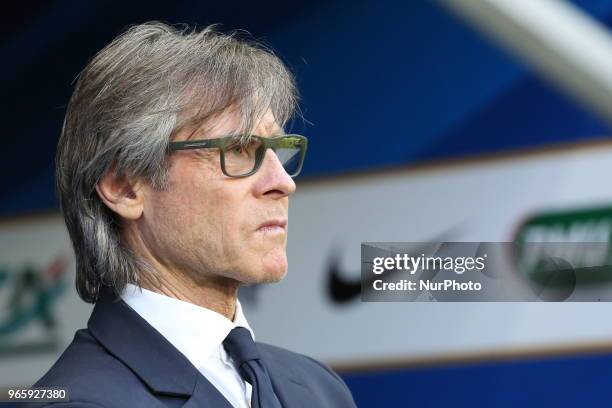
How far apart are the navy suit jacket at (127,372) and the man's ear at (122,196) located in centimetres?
11

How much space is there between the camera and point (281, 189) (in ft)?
4.02

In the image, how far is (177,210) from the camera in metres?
1.25

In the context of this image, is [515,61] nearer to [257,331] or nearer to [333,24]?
[333,24]

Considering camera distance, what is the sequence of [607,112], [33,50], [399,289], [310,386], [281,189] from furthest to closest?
[33,50] → [399,289] → [310,386] → [281,189] → [607,112]

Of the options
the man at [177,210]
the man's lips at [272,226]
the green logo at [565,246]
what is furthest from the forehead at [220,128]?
the green logo at [565,246]

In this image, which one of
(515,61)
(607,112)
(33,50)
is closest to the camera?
(607,112)

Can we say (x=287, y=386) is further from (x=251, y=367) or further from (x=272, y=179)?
(x=272, y=179)

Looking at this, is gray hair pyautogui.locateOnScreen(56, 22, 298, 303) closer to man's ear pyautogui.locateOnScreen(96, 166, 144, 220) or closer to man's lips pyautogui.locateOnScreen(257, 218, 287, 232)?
man's ear pyautogui.locateOnScreen(96, 166, 144, 220)

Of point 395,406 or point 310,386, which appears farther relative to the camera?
point 395,406

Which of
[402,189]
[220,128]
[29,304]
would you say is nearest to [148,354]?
[220,128]

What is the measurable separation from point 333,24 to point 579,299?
905 millimetres

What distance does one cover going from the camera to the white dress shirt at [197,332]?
47.6 inches

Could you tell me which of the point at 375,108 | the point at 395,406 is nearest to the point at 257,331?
the point at 395,406

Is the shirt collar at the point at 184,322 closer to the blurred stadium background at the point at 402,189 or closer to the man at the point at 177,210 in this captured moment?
the man at the point at 177,210
